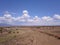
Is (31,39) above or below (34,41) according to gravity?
above

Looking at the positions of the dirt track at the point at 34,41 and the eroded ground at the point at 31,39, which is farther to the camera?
the eroded ground at the point at 31,39

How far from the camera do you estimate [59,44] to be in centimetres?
2406

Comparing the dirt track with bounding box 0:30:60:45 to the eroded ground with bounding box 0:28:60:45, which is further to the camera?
the eroded ground with bounding box 0:28:60:45

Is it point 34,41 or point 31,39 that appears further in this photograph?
point 31,39
